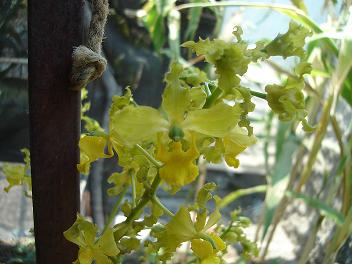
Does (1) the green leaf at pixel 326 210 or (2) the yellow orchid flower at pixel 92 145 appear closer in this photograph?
(2) the yellow orchid flower at pixel 92 145

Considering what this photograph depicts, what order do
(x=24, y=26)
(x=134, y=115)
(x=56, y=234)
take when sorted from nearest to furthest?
(x=134, y=115) → (x=56, y=234) → (x=24, y=26)

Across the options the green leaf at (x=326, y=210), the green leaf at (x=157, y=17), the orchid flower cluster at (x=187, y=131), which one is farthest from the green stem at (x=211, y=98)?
the green leaf at (x=157, y=17)

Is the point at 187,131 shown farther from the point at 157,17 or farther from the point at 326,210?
the point at 157,17

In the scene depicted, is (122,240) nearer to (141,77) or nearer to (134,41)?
(141,77)

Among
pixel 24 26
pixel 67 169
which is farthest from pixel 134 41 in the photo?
pixel 67 169

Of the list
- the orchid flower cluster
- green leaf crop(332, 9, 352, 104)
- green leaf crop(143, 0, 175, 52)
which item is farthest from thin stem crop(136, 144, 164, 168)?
green leaf crop(143, 0, 175, 52)

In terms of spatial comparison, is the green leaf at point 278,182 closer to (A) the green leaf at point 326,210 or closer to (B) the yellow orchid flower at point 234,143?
(A) the green leaf at point 326,210
